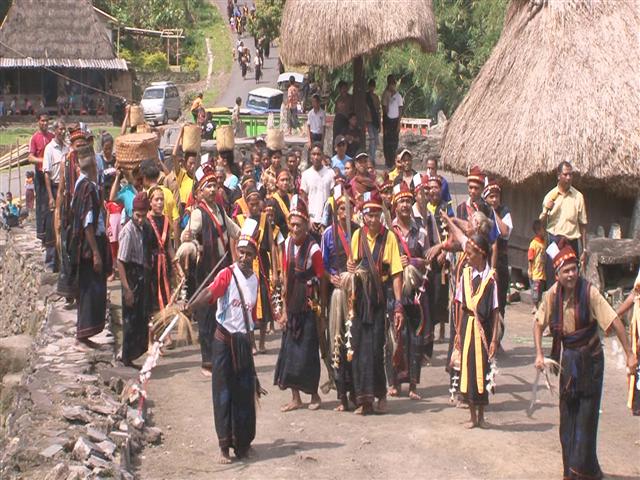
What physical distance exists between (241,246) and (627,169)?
7.10 meters

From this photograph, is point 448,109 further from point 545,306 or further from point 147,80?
point 545,306

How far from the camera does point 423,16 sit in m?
18.5

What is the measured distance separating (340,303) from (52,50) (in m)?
37.8

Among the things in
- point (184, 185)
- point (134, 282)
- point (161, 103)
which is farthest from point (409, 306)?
point (161, 103)

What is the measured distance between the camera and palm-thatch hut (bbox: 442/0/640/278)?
47.6 feet

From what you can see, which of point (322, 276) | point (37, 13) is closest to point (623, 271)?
point (322, 276)

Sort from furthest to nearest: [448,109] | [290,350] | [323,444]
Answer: [448,109]
[290,350]
[323,444]

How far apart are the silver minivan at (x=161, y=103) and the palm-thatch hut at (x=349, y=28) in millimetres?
24087

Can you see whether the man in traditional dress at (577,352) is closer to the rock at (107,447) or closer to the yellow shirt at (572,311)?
the yellow shirt at (572,311)

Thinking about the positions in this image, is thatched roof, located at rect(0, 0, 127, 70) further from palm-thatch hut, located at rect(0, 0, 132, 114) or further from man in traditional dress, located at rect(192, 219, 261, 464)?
man in traditional dress, located at rect(192, 219, 261, 464)

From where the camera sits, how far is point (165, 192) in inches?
481

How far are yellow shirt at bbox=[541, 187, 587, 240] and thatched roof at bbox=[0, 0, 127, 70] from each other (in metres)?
34.2

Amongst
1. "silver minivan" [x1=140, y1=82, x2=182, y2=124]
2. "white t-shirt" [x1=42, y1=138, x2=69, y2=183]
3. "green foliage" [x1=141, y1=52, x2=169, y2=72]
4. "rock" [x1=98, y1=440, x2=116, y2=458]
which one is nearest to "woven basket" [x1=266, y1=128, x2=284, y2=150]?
"white t-shirt" [x1=42, y1=138, x2=69, y2=183]

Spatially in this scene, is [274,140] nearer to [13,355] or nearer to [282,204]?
[282,204]
